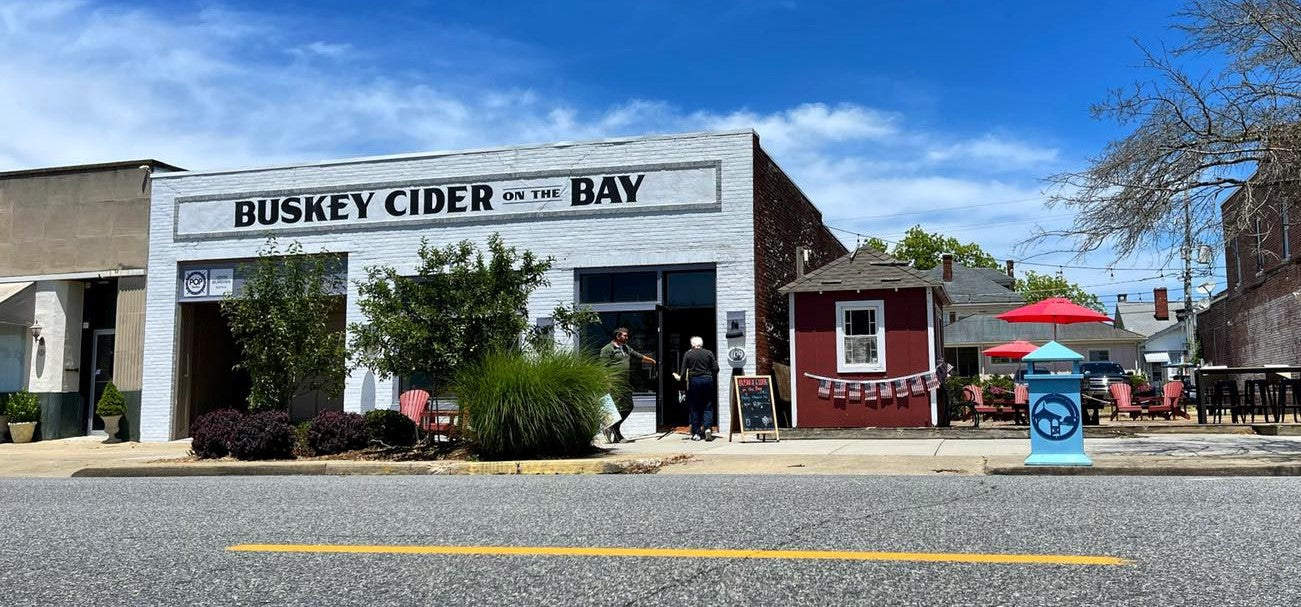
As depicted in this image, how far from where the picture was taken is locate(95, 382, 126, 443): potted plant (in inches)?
766

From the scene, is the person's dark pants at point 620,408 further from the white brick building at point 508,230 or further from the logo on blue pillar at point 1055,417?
the logo on blue pillar at point 1055,417

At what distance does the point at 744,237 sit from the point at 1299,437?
863 cm

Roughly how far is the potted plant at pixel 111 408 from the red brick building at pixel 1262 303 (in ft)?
70.9

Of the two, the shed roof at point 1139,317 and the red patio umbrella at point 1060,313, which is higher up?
the shed roof at point 1139,317

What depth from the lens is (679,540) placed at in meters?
5.68

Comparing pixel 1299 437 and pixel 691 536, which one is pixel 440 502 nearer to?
pixel 691 536

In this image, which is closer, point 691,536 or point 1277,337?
point 691,536

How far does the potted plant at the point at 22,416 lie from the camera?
19.7 m

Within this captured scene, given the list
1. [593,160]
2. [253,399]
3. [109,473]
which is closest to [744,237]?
[593,160]

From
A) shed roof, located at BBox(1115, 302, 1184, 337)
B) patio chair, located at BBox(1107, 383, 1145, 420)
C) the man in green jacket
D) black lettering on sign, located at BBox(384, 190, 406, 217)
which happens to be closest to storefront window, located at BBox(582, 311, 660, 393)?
the man in green jacket

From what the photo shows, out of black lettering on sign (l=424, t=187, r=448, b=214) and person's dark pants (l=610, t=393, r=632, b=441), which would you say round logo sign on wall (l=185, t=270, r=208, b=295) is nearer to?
black lettering on sign (l=424, t=187, r=448, b=214)

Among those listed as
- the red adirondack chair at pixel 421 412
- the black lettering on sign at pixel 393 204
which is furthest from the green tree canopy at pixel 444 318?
the black lettering on sign at pixel 393 204

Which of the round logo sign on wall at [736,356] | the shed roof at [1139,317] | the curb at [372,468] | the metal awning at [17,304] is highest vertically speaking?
the shed roof at [1139,317]

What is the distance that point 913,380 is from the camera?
16562mm
